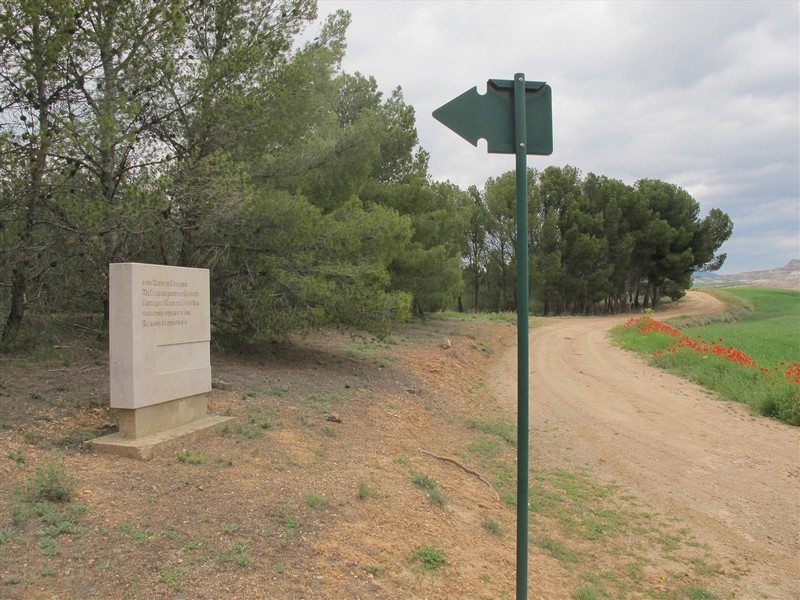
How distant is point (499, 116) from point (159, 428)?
491 cm

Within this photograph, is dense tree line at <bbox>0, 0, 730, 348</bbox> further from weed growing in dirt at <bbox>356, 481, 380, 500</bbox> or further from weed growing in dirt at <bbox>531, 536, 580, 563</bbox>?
weed growing in dirt at <bbox>531, 536, 580, 563</bbox>

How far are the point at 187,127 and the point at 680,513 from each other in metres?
8.82

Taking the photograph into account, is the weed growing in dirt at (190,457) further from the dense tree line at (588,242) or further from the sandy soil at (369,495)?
the dense tree line at (588,242)

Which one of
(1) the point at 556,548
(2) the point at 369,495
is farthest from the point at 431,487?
(1) the point at 556,548

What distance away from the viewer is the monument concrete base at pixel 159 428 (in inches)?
226

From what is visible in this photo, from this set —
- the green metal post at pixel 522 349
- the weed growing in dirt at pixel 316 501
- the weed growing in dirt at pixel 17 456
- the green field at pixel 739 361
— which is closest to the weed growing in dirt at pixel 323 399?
the weed growing in dirt at pixel 316 501

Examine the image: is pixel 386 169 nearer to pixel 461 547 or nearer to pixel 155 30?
pixel 155 30

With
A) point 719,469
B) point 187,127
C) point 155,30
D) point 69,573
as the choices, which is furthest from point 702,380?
point 69,573

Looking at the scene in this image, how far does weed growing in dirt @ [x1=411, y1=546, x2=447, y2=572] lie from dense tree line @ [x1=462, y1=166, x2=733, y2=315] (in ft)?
130

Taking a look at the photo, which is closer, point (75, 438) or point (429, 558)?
point (429, 558)

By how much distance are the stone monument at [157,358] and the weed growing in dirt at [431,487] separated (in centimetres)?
229

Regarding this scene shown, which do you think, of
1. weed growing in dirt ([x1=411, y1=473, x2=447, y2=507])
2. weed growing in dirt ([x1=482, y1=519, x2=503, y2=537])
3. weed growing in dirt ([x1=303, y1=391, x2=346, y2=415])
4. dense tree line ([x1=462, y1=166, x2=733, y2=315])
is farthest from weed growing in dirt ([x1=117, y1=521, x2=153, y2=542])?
dense tree line ([x1=462, y1=166, x2=733, y2=315])

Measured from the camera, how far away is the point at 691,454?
9023 millimetres

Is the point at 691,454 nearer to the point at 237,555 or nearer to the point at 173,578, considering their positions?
the point at 237,555
